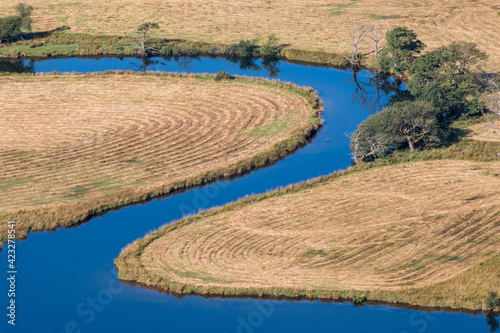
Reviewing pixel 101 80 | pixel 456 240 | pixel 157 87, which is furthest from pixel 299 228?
pixel 101 80

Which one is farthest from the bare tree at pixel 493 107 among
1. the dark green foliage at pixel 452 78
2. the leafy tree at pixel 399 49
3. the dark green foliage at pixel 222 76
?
the dark green foliage at pixel 222 76

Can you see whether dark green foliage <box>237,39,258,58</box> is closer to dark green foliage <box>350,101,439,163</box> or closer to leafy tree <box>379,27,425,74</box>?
leafy tree <box>379,27,425,74</box>

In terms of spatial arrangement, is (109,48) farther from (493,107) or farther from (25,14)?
(493,107)

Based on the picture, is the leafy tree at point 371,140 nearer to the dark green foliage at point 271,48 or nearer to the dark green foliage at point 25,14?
the dark green foliage at point 271,48

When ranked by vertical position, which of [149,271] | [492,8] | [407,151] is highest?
[492,8]

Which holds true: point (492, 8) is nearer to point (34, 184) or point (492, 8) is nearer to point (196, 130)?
point (196, 130)

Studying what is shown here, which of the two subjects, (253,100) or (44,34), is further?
(44,34)
